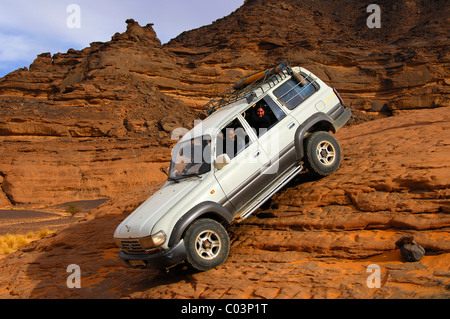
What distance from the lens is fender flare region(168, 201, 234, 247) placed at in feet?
15.9

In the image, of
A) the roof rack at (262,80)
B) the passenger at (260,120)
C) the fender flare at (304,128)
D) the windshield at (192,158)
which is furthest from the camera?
the roof rack at (262,80)

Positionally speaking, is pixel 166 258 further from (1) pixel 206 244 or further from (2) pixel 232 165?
(2) pixel 232 165

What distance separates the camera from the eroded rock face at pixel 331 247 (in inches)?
158

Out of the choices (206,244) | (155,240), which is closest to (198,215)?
(206,244)

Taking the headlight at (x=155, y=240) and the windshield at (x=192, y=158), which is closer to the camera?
the headlight at (x=155, y=240)

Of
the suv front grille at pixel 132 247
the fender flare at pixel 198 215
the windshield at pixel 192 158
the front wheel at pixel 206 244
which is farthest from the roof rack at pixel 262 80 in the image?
the suv front grille at pixel 132 247

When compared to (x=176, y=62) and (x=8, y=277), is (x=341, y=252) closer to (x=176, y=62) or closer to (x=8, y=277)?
(x=8, y=277)

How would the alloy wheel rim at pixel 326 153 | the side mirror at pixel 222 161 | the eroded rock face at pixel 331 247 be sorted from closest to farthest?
the eroded rock face at pixel 331 247 < the side mirror at pixel 222 161 < the alloy wheel rim at pixel 326 153

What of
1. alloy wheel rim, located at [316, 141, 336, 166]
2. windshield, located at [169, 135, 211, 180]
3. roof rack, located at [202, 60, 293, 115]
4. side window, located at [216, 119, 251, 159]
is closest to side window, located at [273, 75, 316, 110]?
roof rack, located at [202, 60, 293, 115]

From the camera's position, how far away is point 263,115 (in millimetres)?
6398

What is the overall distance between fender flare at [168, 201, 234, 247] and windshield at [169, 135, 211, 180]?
0.63m

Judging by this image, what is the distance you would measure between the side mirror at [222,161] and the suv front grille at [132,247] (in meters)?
1.58

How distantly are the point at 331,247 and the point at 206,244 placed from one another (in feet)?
5.57

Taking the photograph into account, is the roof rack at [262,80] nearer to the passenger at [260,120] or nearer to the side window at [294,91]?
the side window at [294,91]
